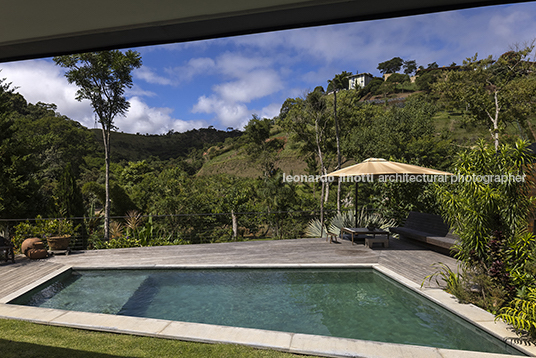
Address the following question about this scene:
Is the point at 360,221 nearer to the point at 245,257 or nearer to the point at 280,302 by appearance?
the point at 245,257

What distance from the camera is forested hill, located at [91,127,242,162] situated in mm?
67875

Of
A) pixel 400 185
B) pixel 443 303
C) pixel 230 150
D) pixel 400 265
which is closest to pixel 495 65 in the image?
pixel 400 185

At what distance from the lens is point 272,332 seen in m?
3.92

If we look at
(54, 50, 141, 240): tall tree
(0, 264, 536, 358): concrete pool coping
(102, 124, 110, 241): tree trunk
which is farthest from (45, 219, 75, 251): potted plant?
(0, 264, 536, 358): concrete pool coping

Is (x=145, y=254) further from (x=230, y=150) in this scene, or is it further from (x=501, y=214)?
(x=230, y=150)

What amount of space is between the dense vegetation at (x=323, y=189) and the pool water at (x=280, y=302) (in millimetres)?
732

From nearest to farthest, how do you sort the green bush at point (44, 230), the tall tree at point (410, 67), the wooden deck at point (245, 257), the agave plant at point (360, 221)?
the wooden deck at point (245, 257)
the green bush at point (44, 230)
the agave plant at point (360, 221)
the tall tree at point (410, 67)

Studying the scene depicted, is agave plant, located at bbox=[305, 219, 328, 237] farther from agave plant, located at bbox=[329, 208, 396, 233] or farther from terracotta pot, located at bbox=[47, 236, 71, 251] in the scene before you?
terracotta pot, located at bbox=[47, 236, 71, 251]

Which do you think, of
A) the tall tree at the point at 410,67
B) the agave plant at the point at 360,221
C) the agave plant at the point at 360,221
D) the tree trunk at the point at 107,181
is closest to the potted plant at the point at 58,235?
the tree trunk at the point at 107,181

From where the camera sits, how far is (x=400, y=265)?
22.1 ft

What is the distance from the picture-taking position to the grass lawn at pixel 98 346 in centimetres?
332

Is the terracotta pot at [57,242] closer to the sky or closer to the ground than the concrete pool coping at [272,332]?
closer to the sky

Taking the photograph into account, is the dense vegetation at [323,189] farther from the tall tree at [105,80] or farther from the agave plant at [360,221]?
the tall tree at [105,80]

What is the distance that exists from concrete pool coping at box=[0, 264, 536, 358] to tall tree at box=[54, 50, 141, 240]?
6.65 m
